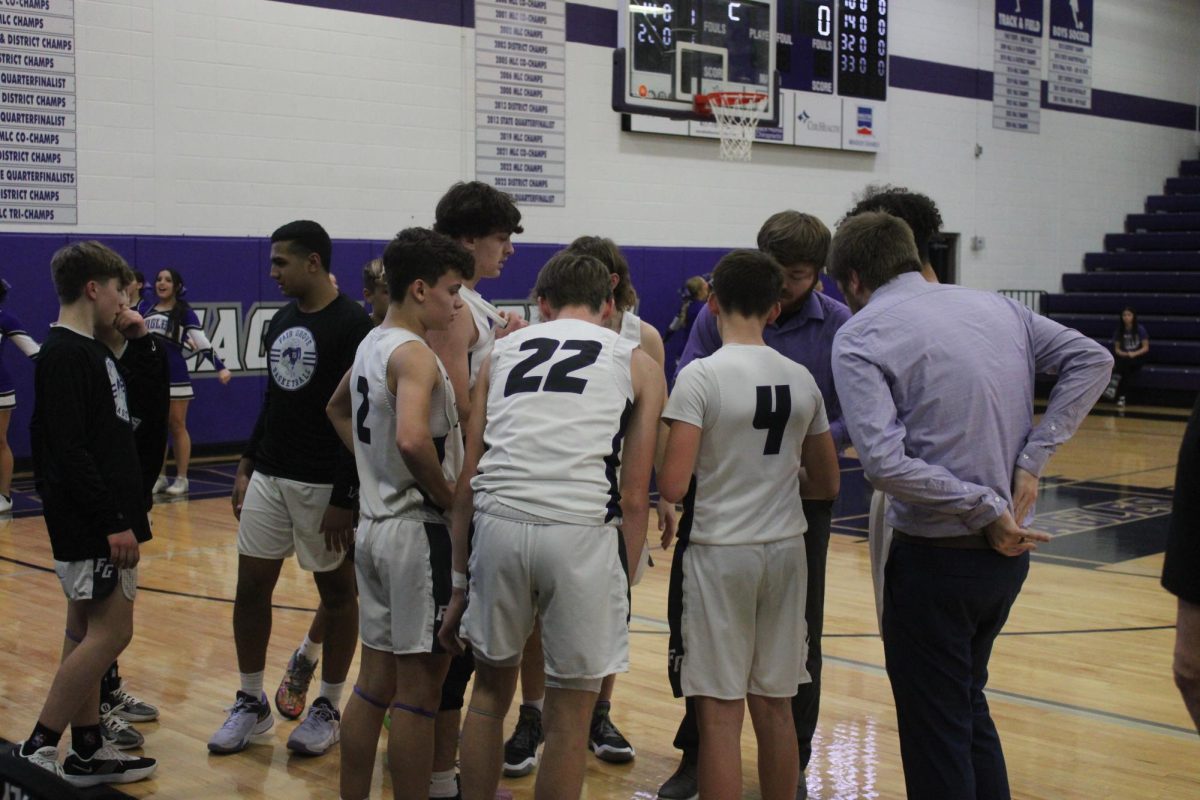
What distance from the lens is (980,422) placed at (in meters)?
2.99

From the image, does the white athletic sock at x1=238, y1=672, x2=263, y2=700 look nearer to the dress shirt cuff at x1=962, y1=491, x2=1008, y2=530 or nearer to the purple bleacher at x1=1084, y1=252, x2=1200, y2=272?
the dress shirt cuff at x1=962, y1=491, x2=1008, y2=530

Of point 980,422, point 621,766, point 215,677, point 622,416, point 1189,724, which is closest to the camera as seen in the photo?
point 980,422

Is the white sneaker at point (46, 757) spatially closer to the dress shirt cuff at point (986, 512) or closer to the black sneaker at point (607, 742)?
the black sneaker at point (607, 742)

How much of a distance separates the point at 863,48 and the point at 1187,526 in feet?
48.0

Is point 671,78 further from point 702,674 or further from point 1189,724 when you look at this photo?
point 702,674

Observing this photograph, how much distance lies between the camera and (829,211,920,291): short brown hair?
123 inches

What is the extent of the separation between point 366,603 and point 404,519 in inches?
10.2

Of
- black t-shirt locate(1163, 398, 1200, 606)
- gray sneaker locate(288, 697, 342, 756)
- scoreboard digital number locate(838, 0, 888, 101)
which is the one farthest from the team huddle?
scoreboard digital number locate(838, 0, 888, 101)

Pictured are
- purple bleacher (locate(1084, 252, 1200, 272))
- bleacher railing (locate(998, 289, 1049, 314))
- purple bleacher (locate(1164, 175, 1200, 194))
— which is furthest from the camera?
purple bleacher (locate(1164, 175, 1200, 194))

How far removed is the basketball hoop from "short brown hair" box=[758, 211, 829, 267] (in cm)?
971

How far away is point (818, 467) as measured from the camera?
3.49m

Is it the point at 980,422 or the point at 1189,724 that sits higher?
the point at 980,422

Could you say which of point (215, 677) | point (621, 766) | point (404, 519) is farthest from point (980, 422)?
point (215, 677)

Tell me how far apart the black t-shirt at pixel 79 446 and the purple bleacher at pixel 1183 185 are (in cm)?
2000
